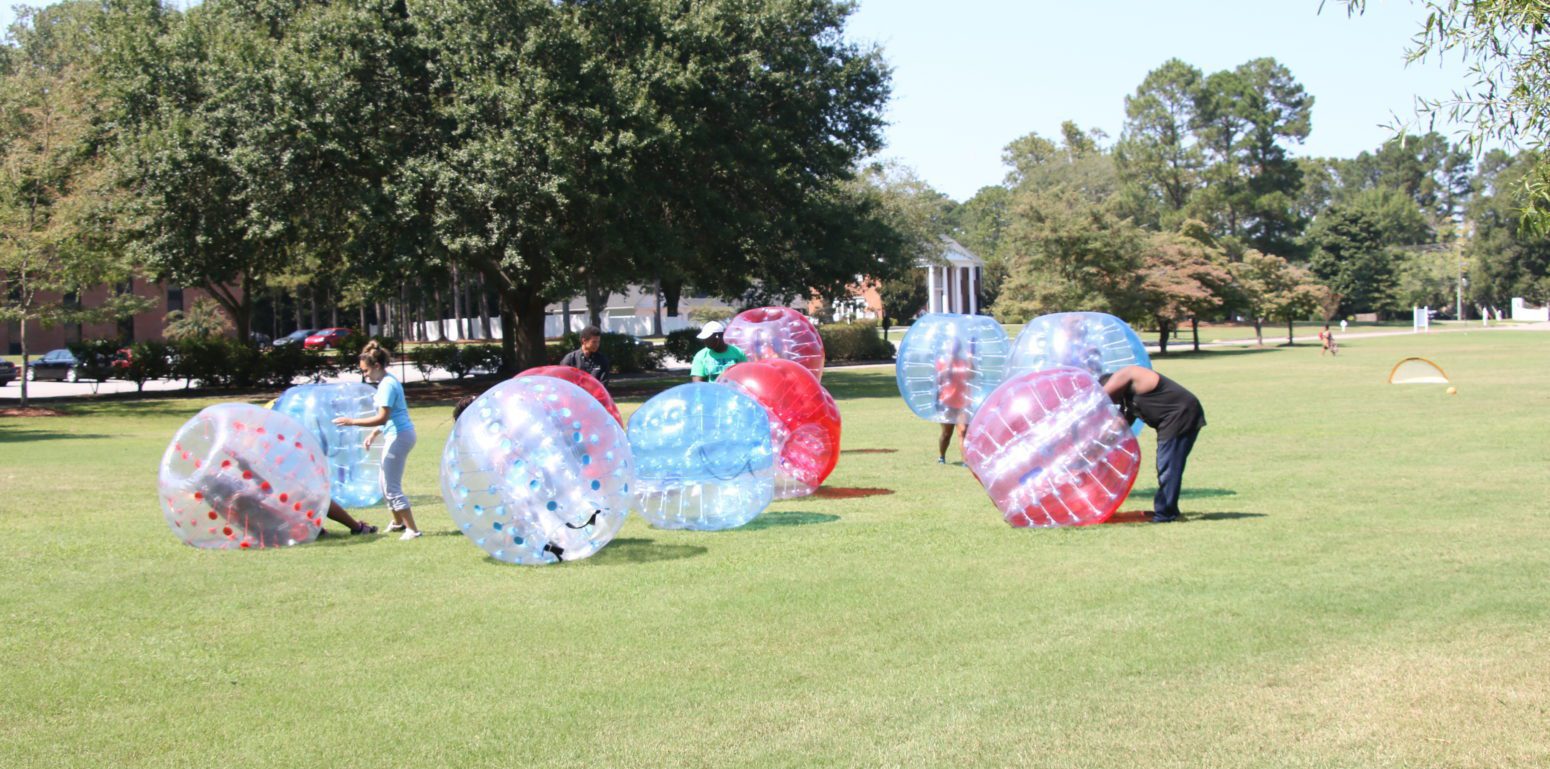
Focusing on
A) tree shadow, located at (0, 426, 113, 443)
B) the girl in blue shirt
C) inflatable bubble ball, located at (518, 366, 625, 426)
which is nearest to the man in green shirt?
inflatable bubble ball, located at (518, 366, 625, 426)

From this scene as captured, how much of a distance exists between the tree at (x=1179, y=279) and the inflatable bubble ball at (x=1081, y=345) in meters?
43.3

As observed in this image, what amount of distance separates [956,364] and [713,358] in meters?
3.16

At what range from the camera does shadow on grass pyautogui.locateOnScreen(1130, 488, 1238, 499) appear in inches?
529

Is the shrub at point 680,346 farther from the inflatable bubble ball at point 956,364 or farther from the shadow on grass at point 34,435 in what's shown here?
the inflatable bubble ball at point 956,364

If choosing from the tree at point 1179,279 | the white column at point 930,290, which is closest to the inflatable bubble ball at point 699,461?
the tree at point 1179,279

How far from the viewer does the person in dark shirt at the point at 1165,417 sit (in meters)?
11.6

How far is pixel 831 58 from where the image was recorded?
38.4 metres

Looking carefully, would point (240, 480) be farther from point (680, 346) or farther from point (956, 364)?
point (680, 346)

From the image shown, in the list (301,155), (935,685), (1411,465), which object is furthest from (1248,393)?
(935,685)

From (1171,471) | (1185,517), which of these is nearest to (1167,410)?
(1171,471)

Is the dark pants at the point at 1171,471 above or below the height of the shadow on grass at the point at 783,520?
above

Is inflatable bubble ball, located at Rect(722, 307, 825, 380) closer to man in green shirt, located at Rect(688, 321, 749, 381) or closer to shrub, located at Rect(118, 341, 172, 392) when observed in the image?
man in green shirt, located at Rect(688, 321, 749, 381)

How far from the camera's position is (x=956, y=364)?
16156 mm

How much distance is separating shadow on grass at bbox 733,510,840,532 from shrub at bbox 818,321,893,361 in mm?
41468
